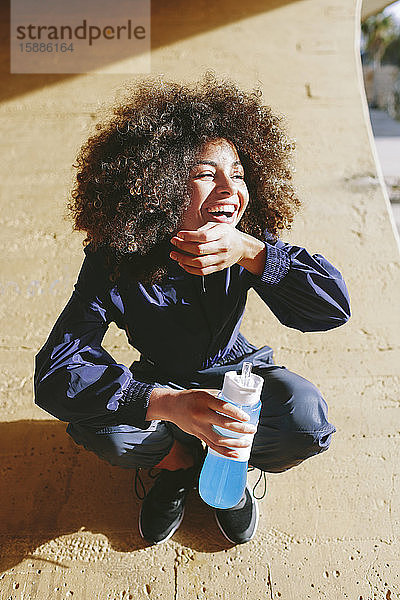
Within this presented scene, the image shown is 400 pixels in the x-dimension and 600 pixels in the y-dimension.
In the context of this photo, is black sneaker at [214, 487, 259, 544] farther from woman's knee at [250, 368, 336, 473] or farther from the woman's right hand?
the woman's right hand

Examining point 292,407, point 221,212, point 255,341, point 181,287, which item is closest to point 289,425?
point 292,407

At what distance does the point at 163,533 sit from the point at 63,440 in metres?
0.49

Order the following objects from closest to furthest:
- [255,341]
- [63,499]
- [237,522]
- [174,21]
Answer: [237,522] < [63,499] < [255,341] < [174,21]

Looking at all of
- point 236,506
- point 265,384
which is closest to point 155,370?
point 265,384

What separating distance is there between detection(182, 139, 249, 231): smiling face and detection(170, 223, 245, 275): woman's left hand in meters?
0.05

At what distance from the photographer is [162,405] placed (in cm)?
123

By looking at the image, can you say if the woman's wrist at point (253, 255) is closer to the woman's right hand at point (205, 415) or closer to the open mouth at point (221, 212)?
the open mouth at point (221, 212)

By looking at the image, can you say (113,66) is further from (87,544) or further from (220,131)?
(87,544)

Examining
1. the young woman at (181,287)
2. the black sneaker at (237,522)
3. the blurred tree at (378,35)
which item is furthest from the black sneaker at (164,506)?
the blurred tree at (378,35)

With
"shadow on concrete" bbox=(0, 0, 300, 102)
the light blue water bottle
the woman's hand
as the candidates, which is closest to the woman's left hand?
the woman's hand

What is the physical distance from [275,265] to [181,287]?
0.24 metres

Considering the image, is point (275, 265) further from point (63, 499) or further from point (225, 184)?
point (63, 499)

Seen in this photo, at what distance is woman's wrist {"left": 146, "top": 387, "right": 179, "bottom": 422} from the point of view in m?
1.22

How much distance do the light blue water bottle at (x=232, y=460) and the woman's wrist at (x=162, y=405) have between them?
4.6 inches
